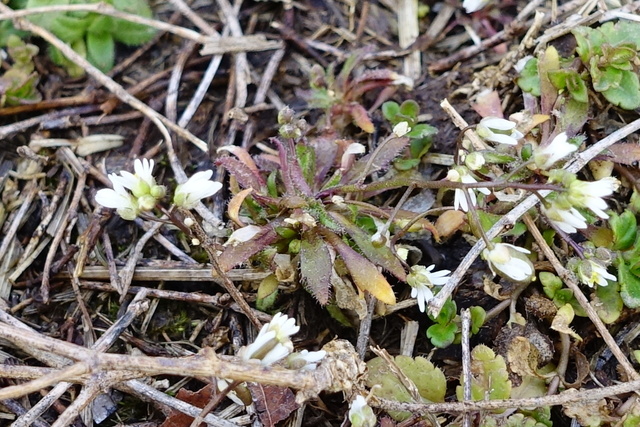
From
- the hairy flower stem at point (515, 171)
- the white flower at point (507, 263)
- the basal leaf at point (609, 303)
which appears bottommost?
the basal leaf at point (609, 303)

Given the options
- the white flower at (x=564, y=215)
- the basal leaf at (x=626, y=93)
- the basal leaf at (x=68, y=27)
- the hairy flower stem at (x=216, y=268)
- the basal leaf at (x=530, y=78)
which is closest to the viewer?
the white flower at (x=564, y=215)

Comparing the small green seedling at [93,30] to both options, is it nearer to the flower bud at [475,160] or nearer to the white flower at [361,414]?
the flower bud at [475,160]

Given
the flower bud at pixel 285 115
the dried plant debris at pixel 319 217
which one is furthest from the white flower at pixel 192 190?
the flower bud at pixel 285 115

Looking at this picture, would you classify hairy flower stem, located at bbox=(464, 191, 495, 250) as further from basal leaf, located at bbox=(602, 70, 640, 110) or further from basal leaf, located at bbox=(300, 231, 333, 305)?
basal leaf, located at bbox=(602, 70, 640, 110)

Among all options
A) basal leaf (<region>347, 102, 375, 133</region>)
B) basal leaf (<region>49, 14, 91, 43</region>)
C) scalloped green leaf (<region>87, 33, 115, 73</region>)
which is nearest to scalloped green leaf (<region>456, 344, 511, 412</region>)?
basal leaf (<region>347, 102, 375, 133</region>)

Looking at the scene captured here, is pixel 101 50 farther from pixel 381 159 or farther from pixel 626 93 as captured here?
pixel 626 93

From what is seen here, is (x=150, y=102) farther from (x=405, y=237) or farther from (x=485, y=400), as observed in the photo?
(x=485, y=400)
